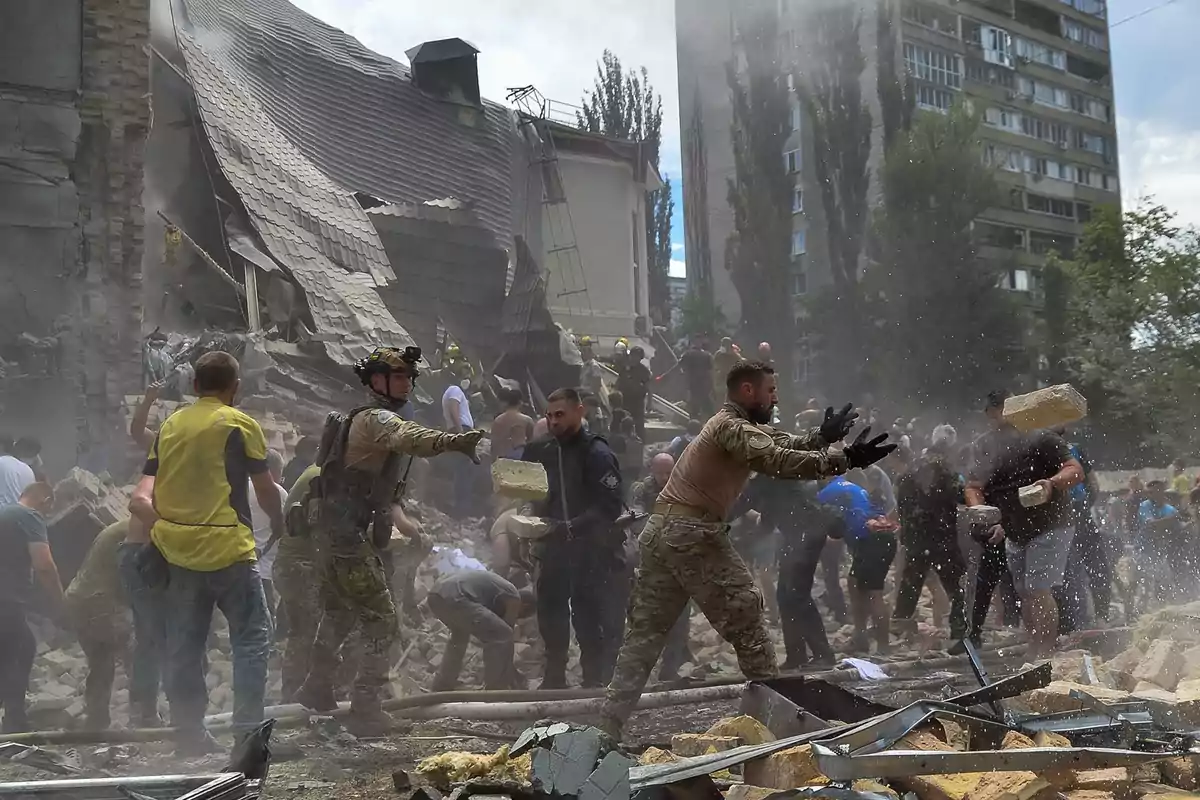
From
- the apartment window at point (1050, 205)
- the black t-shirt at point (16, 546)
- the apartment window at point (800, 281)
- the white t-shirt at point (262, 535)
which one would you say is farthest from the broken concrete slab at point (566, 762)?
the apartment window at point (1050, 205)

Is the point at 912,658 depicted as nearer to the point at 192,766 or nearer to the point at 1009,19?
the point at 192,766

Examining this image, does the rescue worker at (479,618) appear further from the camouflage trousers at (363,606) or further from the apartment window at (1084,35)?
the apartment window at (1084,35)

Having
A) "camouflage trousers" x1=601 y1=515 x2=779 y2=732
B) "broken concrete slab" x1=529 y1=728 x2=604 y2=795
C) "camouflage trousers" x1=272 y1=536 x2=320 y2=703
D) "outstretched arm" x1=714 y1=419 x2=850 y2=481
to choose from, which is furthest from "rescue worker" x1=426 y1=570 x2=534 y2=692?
"broken concrete slab" x1=529 y1=728 x2=604 y2=795

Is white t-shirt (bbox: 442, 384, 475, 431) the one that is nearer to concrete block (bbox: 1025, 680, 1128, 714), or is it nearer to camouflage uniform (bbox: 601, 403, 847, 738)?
camouflage uniform (bbox: 601, 403, 847, 738)

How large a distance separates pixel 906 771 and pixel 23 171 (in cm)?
927

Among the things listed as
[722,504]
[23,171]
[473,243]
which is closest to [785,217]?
[473,243]

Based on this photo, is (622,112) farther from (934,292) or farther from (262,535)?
(262,535)

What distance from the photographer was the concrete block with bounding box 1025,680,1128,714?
4145 mm

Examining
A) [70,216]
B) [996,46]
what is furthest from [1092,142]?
[70,216]

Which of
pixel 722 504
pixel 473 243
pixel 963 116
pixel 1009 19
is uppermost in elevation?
pixel 1009 19

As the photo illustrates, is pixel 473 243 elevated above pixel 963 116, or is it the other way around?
pixel 963 116

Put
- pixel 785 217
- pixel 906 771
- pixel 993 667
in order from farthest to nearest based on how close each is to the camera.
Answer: pixel 785 217 < pixel 993 667 < pixel 906 771

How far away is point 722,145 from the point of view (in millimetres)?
16125

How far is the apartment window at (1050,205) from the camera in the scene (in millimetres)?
24922
